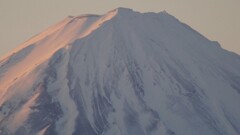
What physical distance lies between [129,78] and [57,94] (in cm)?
1333

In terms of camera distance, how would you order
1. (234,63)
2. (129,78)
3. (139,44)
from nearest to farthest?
(129,78) → (139,44) → (234,63)

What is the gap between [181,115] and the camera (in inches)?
5044

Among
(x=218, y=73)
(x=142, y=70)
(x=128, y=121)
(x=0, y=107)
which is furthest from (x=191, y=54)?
(x=0, y=107)

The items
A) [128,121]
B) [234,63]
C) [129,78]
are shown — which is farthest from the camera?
[234,63]

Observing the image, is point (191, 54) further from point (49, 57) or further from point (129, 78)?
point (49, 57)

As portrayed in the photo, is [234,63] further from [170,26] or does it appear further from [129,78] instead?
[129,78]

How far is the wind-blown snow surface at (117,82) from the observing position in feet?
404

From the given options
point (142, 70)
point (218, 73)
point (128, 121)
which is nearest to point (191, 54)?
point (218, 73)

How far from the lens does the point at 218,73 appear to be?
477ft

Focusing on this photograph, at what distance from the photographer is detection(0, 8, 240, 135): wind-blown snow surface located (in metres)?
123

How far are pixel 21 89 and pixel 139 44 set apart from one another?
82.9ft

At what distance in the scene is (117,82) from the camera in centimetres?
13112

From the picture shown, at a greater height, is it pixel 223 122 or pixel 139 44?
pixel 139 44

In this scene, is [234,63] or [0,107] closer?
[0,107]
